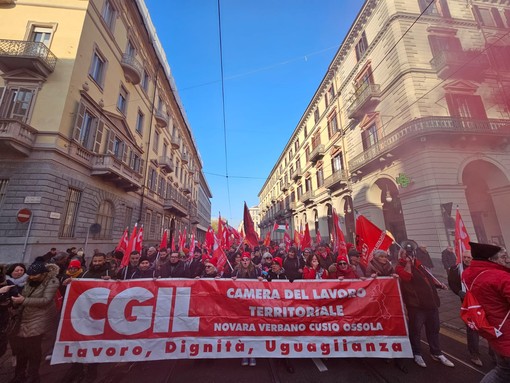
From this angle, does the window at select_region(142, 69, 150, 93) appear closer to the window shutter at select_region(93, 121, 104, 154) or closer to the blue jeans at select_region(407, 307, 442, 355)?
the window shutter at select_region(93, 121, 104, 154)

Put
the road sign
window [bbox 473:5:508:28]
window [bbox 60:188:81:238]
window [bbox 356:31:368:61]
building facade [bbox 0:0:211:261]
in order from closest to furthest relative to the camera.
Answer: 1. the road sign
2. building facade [bbox 0:0:211:261]
3. window [bbox 60:188:81:238]
4. window [bbox 473:5:508:28]
5. window [bbox 356:31:368:61]

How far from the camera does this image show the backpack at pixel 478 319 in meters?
2.36

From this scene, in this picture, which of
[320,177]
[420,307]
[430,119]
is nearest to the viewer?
[420,307]

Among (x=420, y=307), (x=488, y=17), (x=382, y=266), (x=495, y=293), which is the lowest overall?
(x=420, y=307)

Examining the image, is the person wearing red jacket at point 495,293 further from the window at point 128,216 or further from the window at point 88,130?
the window at point 128,216

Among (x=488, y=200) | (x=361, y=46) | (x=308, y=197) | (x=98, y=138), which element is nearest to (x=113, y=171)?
(x=98, y=138)

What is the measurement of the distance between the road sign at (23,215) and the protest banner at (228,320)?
298 inches

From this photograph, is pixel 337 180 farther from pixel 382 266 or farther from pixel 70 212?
pixel 70 212

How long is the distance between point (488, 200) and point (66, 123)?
23.0 meters

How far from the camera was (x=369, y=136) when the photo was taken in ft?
55.0

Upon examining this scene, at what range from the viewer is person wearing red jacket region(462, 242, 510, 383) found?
7.70ft

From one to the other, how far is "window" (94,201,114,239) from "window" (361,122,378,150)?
59.3 ft

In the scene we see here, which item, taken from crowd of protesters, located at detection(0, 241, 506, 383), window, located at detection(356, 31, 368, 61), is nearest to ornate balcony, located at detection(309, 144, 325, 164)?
window, located at detection(356, 31, 368, 61)

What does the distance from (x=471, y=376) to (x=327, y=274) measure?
94.2 inches
